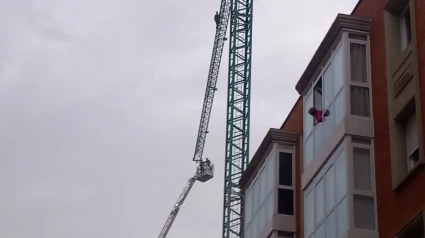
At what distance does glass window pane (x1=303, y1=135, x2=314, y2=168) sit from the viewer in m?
26.5

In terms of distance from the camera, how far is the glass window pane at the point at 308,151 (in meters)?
26.5

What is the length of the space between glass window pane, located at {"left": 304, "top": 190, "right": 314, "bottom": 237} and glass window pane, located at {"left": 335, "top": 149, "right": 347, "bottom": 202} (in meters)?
2.33

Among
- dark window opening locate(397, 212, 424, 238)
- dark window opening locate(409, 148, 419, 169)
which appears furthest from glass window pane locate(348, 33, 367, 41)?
dark window opening locate(397, 212, 424, 238)

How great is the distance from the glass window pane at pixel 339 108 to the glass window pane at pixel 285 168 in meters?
5.31

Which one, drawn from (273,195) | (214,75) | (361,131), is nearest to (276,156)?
(273,195)

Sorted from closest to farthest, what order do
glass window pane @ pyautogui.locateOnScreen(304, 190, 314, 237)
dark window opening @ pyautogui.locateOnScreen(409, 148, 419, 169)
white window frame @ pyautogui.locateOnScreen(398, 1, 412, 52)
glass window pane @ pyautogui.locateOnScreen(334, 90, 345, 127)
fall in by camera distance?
dark window opening @ pyautogui.locateOnScreen(409, 148, 419, 169) < white window frame @ pyautogui.locateOnScreen(398, 1, 412, 52) < glass window pane @ pyautogui.locateOnScreen(334, 90, 345, 127) < glass window pane @ pyautogui.locateOnScreen(304, 190, 314, 237)

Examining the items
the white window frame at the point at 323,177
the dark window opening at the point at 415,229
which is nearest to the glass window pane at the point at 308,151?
the white window frame at the point at 323,177

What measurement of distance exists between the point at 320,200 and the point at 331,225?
145 centimetres

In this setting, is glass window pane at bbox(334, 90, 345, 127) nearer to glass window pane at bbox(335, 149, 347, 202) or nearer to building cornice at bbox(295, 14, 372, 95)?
glass window pane at bbox(335, 149, 347, 202)

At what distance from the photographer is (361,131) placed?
2325 cm

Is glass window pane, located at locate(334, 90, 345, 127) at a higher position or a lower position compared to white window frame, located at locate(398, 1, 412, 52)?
lower

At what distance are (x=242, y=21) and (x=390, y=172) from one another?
7446 cm

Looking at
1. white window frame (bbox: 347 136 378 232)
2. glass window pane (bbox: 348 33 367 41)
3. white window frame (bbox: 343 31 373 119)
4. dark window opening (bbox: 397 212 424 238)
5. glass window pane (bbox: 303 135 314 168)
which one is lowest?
dark window opening (bbox: 397 212 424 238)

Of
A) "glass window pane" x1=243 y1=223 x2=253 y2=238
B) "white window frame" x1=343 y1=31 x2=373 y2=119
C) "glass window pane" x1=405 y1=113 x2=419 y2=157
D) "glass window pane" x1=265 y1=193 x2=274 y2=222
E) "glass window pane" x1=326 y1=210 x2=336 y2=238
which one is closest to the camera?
"glass window pane" x1=405 y1=113 x2=419 y2=157
